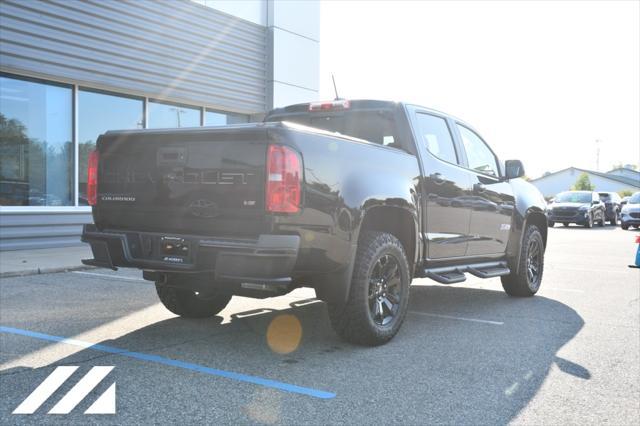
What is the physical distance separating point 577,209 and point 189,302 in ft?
80.6

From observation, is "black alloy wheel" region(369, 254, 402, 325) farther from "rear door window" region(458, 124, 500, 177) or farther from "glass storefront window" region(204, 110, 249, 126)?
"glass storefront window" region(204, 110, 249, 126)

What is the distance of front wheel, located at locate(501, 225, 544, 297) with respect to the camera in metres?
7.37

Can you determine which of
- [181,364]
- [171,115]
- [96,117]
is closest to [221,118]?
[171,115]

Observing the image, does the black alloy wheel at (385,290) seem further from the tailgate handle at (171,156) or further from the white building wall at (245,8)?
the white building wall at (245,8)

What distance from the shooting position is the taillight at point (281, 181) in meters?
4.00

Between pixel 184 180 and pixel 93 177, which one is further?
pixel 93 177

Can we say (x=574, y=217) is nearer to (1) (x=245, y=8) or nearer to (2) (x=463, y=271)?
(1) (x=245, y=8)

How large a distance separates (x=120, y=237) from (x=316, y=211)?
1494 mm

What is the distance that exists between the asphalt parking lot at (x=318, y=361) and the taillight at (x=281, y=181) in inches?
44.2

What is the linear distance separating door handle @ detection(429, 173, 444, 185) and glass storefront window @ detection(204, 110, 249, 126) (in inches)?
400

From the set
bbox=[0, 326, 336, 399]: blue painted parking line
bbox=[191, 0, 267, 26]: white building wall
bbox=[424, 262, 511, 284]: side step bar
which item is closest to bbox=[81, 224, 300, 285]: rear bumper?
bbox=[0, 326, 336, 399]: blue painted parking line

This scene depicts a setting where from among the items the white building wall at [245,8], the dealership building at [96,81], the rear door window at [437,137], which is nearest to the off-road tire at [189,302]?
the rear door window at [437,137]

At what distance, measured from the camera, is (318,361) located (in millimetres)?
4438

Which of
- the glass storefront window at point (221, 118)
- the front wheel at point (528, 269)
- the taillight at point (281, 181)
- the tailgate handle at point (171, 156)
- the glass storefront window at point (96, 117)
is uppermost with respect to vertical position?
the glass storefront window at point (221, 118)
